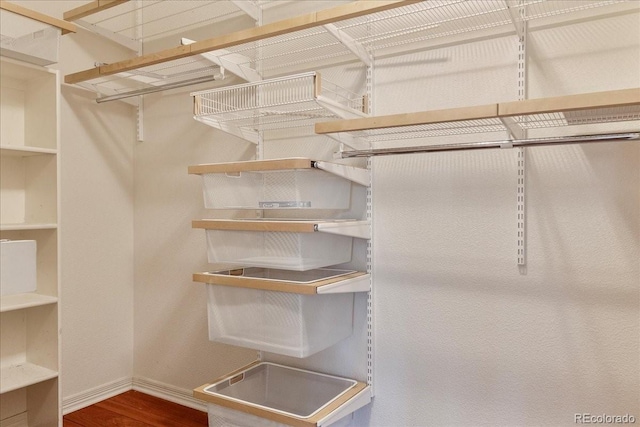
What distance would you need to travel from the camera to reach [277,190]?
1750 millimetres

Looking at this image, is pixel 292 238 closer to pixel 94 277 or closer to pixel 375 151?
pixel 375 151

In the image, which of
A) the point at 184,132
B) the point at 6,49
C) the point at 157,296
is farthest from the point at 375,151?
the point at 157,296

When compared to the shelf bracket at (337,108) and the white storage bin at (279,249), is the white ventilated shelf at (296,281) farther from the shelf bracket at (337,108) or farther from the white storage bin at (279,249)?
the shelf bracket at (337,108)

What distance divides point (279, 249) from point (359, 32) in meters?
0.90

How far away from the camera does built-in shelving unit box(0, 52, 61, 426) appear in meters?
1.96

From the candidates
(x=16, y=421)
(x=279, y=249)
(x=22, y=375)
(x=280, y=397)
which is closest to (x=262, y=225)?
(x=279, y=249)

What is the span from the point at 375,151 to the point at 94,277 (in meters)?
1.67

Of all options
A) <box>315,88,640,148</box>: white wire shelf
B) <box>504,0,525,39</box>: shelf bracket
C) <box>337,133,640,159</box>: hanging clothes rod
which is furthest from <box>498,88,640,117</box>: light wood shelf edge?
<box>504,0,525,39</box>: shelf bracket

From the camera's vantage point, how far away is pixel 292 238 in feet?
5.55

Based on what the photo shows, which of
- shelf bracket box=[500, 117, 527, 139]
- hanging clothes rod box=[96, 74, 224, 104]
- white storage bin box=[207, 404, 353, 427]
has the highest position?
hanging clothes rod box=[96, 74, 224, 104]

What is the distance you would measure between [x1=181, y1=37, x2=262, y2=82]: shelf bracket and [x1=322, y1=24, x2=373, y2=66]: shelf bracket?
491mm

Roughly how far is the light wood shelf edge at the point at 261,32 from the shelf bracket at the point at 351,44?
0.11 metres

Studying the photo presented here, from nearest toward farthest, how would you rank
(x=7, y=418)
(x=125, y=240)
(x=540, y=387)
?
(x=540, y=387)
(x=7, y=418)
(x=125, y=240)

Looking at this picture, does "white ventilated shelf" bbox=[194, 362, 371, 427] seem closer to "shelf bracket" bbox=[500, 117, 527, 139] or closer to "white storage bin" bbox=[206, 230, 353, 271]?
"white storage bin" bbox=[206, 230, 353, 271]
